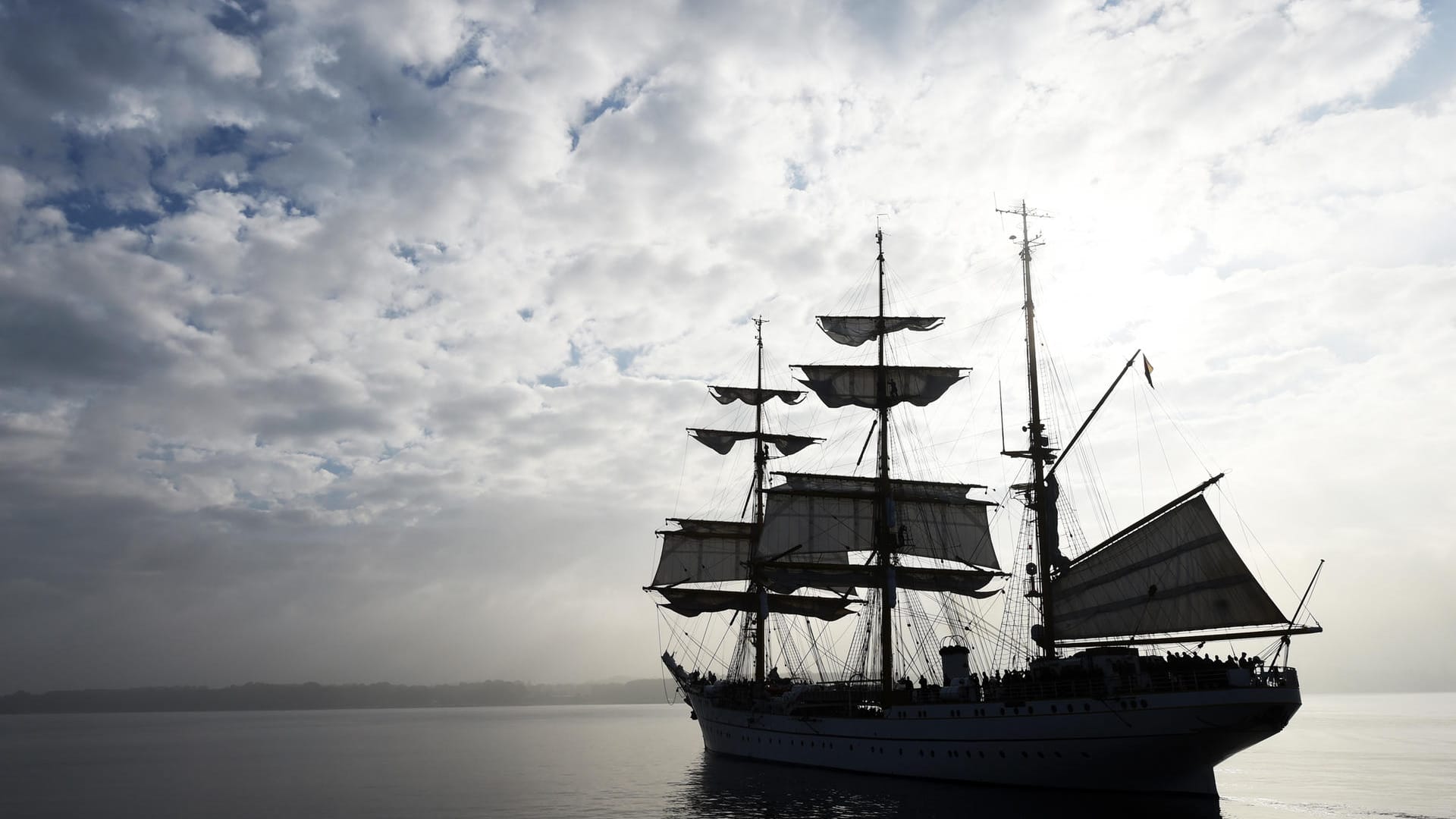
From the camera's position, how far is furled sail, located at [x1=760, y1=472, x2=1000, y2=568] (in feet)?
208

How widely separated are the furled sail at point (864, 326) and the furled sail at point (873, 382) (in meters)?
2.51

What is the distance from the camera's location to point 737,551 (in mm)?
80562

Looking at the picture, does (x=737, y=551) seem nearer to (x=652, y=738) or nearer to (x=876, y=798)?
(x=876, y=798)

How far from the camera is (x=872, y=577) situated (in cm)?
5959

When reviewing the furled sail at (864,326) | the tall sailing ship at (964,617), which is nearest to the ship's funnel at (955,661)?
the tall sailing ship at (964,617)

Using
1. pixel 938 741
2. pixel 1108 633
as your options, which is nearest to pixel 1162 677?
pixel 1108 633

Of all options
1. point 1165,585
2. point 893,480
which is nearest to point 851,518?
point 893,480

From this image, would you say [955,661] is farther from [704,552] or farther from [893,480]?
[704,552]

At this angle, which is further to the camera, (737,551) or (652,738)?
(652,738)

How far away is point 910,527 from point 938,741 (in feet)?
70.1

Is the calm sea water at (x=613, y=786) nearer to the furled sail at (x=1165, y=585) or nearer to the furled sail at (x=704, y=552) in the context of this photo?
the furled sail at (x=1165, y=585)

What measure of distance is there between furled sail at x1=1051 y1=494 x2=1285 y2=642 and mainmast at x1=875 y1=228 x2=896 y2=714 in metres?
11.1

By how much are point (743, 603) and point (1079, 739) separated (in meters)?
40.1

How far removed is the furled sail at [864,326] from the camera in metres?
65.9
